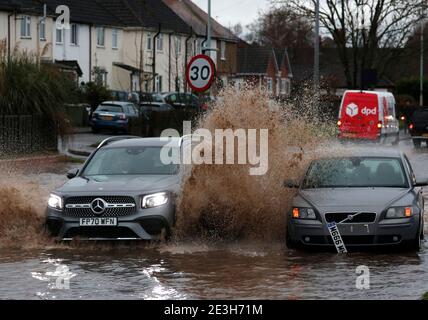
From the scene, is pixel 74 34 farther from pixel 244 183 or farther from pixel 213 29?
pixel 244 183

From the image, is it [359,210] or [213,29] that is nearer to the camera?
[359,210]

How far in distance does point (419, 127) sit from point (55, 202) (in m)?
34.2

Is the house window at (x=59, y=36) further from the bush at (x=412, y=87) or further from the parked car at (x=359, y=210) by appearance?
the parked car at (x=359, y=210)

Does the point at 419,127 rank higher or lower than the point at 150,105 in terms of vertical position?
lower

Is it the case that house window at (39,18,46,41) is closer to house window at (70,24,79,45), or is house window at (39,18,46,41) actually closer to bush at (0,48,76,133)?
house window at (70,24,79,45)

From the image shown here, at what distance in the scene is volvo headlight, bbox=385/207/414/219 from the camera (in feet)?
42.6

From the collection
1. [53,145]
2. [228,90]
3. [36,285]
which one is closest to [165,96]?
[53,145]

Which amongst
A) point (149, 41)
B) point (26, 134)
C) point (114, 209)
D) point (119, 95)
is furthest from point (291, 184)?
point (149, 41)

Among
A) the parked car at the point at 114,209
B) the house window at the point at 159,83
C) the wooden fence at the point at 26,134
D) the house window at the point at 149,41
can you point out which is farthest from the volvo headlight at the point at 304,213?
the house window at the point at 159,83

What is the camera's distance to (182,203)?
549 inches

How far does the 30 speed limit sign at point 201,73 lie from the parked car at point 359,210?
24.8 ft

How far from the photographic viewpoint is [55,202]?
541 inches

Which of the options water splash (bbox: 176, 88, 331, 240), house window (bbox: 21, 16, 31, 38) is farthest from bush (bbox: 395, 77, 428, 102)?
water splash (bbox: 176, 88, 331, 240)

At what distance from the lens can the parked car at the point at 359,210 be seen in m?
12.9
